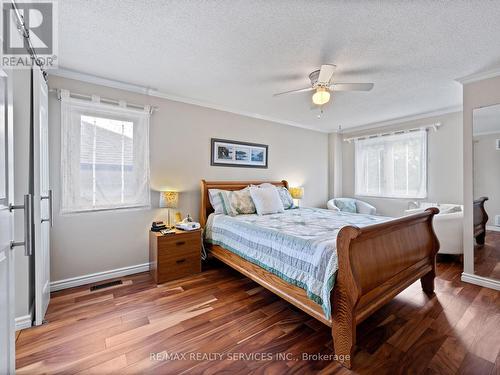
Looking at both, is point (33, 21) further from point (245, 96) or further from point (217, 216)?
point (217, 216)

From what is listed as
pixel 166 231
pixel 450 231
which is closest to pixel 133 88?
pixel 166 231

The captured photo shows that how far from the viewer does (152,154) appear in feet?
9.98

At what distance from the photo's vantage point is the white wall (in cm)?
251

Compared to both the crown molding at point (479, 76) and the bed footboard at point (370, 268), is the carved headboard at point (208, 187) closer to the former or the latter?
the bed footboard at point (370, 268)

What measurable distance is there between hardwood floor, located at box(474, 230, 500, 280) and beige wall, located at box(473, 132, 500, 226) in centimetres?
17

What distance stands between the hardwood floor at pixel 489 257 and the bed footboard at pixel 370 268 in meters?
0.89

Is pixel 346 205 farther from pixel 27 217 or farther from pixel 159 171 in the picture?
pixel 27 217

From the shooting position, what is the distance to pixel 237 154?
3.83m

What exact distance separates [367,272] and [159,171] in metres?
2.70

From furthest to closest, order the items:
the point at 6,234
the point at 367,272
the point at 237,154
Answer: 1. the point at 237,154
2. the point at 367,272
3. the point at 6,234

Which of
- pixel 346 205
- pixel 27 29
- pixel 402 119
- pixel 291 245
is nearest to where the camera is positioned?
pixel 27 29

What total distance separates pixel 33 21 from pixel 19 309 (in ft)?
7.41

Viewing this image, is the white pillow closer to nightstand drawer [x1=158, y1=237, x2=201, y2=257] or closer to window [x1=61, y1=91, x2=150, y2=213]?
nightstand drawer [x1=158, y1=237, x2=201, y2=257]

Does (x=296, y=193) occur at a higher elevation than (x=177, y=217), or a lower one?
higher
